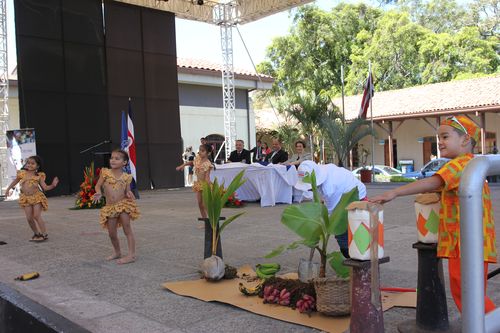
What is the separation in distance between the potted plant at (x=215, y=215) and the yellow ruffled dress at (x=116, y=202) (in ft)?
4.01

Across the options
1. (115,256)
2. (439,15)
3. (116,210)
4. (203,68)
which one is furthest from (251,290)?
(439,15)

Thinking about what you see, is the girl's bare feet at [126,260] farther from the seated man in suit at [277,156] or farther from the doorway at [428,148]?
the doorway at [428,148]

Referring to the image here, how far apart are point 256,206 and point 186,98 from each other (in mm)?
13334

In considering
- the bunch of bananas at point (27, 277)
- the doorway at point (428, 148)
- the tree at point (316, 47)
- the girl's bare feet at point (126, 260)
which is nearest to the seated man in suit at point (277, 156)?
the girl's bare feet at point (126, 260)

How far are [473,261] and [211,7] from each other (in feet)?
63.1

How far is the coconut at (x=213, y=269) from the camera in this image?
461 centimetres

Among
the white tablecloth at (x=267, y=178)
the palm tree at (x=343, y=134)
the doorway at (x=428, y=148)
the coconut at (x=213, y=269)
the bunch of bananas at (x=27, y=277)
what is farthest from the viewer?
the doorway at (x=428, y=148)

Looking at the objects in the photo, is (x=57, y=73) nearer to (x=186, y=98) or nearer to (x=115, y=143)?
(x=115, y=143)

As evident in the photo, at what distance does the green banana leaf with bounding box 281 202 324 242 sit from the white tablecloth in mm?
7518

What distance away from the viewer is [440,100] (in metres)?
24.6

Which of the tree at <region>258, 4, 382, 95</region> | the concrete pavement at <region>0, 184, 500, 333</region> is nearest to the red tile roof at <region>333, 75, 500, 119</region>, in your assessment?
the tree at <region>258, 4, 382, 95</region>

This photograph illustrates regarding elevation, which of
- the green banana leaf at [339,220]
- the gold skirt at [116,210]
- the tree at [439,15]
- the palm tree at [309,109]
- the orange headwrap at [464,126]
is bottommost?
the gold skirt at [116,210]

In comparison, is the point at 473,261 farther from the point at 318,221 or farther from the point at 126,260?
the point at 126,260

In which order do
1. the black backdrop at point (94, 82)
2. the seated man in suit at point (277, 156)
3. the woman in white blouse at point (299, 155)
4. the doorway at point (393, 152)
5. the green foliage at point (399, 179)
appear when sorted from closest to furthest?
1. the woman in white blouse at point (299, 155)
2. the seated man in suit at point (277, 156)
3. the black backdrop at point (94, 82)
4. the green foliage at point (399, 179)
5. the doorway at point (393, 152)
